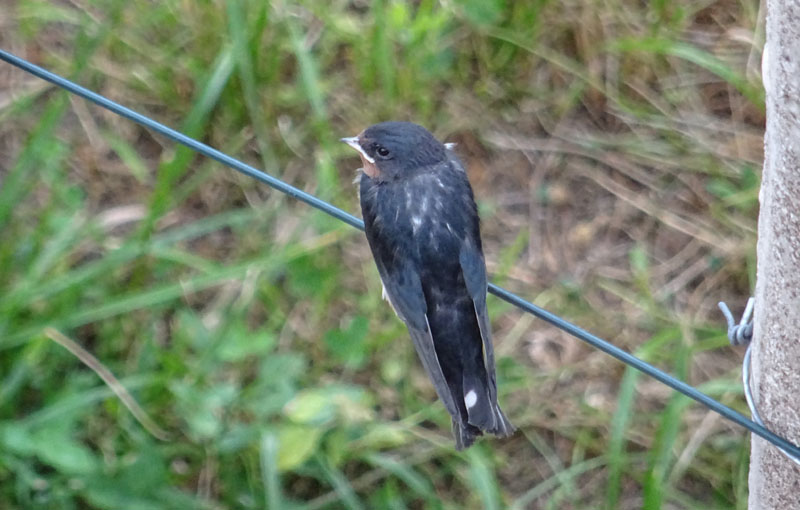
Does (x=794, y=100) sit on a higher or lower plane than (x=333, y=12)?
higher

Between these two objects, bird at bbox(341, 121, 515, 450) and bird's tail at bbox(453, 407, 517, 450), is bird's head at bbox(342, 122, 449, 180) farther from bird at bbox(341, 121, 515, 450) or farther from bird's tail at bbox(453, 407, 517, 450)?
bird's tail at bbox(453, 407, 517, 450)

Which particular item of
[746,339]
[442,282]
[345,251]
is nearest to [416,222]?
[442,282]

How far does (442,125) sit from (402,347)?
2.96ft

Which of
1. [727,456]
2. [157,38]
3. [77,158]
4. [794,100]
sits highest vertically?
[794,100]

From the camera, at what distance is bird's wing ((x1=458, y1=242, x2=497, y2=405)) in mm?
2340

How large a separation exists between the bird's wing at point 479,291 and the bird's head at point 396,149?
0.84 feet

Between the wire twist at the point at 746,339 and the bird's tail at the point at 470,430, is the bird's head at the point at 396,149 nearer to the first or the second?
the bird's tail at the point at 470,430

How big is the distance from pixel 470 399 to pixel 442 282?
26 cm

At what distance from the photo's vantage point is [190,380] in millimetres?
2918

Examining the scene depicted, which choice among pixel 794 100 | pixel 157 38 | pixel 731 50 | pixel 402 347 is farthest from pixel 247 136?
pixel 794 100

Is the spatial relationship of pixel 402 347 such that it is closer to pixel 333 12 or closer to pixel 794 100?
pixel 333 12

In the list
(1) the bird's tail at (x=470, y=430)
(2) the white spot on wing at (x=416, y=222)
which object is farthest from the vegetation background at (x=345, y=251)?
(2) the white spot on wing at (x=416, y=222)

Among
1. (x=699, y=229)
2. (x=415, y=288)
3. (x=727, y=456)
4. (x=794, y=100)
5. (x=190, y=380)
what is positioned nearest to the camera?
(x=794, y=100)

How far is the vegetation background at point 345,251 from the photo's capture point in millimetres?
2914
